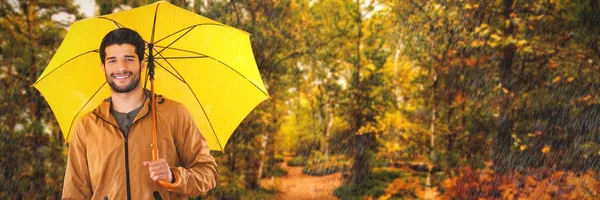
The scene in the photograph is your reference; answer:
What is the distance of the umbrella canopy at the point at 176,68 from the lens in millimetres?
2322

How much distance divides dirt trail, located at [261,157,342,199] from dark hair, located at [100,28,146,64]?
9.64m

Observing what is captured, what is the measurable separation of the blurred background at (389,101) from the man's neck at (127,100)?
16.0 feet

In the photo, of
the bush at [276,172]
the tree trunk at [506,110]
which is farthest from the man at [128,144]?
the bush at [276,172]

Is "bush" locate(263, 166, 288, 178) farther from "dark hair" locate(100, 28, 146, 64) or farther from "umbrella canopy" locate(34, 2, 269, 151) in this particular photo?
"dark hair" locate(100, 28, 146, 64)

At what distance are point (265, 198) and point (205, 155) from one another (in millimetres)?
8592

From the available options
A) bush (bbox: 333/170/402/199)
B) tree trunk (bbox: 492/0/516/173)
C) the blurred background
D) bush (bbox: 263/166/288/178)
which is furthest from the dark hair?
bush (bbox: 333/170/402/199)

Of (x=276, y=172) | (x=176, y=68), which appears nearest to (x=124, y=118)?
(x=176, y=68)

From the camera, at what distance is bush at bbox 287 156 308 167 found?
12929 millimetres

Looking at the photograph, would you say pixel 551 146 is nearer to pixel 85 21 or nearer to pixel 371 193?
pixel 371 193

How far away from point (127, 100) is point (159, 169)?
0.35 m

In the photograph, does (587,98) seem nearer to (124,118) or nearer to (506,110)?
(506,110)

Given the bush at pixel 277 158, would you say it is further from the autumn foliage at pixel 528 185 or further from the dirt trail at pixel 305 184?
the autumn foliage at pixel 528 185

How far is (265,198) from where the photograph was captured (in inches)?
416

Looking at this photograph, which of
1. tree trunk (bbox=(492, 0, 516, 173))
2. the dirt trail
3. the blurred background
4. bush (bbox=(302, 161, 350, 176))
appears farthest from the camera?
bush (bbox=(302, 161, 350, 176))
